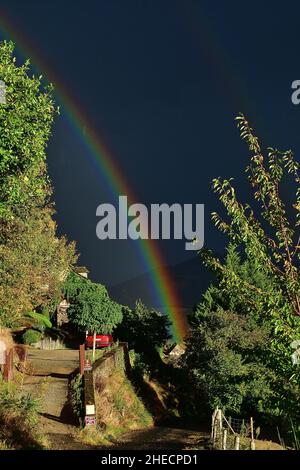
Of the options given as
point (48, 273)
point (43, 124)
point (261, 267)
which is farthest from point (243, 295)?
point (48, 273)

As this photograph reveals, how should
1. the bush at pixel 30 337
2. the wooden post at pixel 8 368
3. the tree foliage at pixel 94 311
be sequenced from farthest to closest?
the tree foliage at pixel 94 311 < the bush at pixel 30 337 < the wooden post at pixel 8 368

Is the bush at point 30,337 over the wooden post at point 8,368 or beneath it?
over

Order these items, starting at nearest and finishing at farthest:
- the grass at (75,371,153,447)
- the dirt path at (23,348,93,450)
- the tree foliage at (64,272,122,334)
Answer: the dirt path at (23,348,93,450)
the grass at (75,371,153,447)
the tree foliage at (64,272,122,334)

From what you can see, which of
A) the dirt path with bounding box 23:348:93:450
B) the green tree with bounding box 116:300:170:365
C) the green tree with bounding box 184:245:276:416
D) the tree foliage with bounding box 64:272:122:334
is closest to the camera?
the dirt path with bounding box 23:348:93:450

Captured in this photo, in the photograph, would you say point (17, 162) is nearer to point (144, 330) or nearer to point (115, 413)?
point (115, 413)

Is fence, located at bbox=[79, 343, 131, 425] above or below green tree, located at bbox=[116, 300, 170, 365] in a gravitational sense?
below

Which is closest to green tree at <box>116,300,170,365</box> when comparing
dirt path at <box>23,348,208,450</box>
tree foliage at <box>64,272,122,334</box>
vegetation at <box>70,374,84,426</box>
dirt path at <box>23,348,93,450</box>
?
tree foliage at <box>64,272,122,334</box>

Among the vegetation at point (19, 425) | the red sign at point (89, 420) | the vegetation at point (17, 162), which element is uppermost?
the vegetation at point (17, 162)

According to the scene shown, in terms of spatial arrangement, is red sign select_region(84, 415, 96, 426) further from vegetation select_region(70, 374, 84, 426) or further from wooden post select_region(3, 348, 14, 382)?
wooden post select_region(3, 348, 14, 382)

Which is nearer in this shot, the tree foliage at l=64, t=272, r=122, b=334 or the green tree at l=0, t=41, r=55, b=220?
the green tree at l=0, t=41, r=55, b=220

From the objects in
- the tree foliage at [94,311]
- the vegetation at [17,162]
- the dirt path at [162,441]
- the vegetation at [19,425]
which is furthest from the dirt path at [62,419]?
the tree foliage at [94,311]

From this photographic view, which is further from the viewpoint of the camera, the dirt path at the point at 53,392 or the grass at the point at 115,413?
the grass at the point at 115,413

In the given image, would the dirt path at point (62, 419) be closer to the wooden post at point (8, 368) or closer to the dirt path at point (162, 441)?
the dirt path at point (162, 441)

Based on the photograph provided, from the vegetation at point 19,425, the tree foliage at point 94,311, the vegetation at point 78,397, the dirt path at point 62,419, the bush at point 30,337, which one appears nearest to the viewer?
the vegetation at point 19,425
